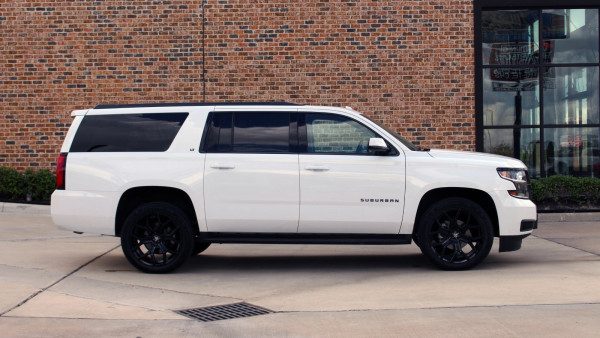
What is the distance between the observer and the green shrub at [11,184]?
16141 millimetres

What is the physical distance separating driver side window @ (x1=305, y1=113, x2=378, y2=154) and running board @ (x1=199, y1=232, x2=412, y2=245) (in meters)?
0.94

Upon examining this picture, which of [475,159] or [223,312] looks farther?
[475,159]

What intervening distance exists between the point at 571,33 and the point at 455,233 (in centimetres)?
852

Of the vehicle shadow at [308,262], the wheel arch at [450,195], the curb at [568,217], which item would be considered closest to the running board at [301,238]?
the wheel arch at [450,195]

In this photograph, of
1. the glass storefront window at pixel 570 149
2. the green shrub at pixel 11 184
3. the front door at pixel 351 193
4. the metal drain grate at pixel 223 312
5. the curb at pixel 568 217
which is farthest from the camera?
the glass storefront window at pixel 570 149

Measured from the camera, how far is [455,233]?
9.77m

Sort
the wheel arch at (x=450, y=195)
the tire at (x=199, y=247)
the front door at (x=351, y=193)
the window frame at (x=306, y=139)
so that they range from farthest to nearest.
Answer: the tire at (x=199, y=247)
the wheel arch at (x=450, y=195)
the window frame at (x=306, y=139)
the front door at (x=351, y=193)

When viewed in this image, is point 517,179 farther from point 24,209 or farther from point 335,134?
point 24,209

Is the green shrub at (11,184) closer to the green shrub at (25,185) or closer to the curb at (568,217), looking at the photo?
the green shrub at (25,185)

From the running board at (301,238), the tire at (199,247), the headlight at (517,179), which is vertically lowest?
the tire at (199,247)

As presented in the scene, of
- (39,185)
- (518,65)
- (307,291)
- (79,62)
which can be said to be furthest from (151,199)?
(518,65)

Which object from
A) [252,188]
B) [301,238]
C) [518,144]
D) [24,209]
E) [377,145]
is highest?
[377,145]

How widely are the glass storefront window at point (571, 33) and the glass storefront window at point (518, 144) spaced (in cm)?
154

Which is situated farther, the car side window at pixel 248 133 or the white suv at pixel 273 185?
the car side window at pixel 248 133
